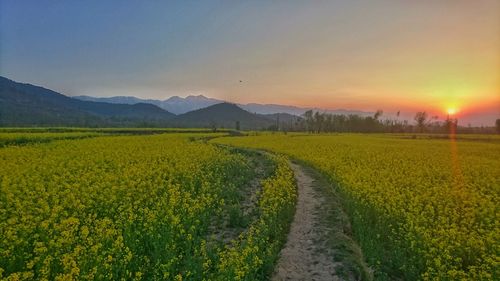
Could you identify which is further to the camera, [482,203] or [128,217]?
[482,203]

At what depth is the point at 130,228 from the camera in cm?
991

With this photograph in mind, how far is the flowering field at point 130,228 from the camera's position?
24.6ft

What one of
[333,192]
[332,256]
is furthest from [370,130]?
[332,256]

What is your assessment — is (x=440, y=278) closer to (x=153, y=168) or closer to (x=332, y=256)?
(x=332, y=256)

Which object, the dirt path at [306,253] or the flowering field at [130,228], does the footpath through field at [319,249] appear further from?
the flowering field at [130,228]

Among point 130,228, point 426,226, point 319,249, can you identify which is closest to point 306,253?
point 319,249

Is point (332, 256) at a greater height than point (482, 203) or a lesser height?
lesser

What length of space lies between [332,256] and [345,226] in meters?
2.86

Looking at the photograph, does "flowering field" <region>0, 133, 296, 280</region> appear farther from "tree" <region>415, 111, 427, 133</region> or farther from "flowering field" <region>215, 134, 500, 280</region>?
"tree" <region>415, 111, 427, 133</region>

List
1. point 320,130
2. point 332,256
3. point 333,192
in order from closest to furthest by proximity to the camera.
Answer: point 332,256 → point 333,192 → point 320,130

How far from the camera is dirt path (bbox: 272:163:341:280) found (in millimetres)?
9156

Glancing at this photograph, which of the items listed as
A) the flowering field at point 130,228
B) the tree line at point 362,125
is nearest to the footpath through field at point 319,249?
the flowering field at point 130,228

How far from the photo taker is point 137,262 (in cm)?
827

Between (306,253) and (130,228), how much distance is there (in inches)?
196
